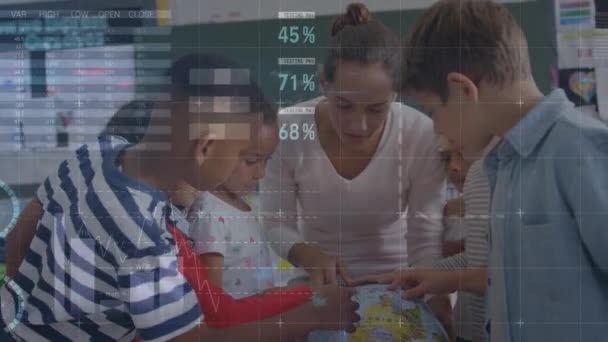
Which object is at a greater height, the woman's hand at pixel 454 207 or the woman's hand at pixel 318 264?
the woman's hand at pixel 454 207

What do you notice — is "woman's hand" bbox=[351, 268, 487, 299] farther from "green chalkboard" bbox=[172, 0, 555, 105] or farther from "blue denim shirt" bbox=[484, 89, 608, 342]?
"green chalkboard" bbox=[172, 0, 555, 105]

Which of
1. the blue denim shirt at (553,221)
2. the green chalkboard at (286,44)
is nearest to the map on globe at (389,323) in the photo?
the blue denim shirt at (553,221)

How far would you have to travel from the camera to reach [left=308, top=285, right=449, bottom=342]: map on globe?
177cm

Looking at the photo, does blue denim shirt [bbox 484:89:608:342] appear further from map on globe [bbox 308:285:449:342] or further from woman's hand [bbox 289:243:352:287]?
woman's hand [bbox 289:243:352:287]

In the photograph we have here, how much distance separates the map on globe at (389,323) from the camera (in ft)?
5.82

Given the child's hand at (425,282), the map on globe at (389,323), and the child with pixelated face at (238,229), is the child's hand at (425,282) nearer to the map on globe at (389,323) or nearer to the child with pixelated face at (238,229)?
the map on globe at (389,323)

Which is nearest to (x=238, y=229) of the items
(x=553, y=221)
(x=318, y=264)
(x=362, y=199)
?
(x=318, y=264)

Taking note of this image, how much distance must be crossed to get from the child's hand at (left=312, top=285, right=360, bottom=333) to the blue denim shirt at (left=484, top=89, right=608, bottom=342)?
36 cm

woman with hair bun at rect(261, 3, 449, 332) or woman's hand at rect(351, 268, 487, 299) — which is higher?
woman with hair bun at rect(261, 3, 449, 332)

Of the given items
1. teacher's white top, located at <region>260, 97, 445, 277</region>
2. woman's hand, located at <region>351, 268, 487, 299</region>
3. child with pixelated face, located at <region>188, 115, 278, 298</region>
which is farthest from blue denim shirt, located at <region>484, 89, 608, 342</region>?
child with pixelated face, located at <region>188, 115, 278, 298</region>

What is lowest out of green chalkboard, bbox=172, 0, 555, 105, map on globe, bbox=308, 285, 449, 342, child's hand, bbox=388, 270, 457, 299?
map on globe, bbox=308, 285, 449, 342

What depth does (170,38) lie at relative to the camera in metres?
1.74

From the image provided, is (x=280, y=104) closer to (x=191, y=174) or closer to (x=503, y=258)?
(x=191, y=174)

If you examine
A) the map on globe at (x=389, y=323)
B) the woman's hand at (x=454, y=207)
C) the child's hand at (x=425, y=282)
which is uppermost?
the woman's hand at (x=454, y=207)
